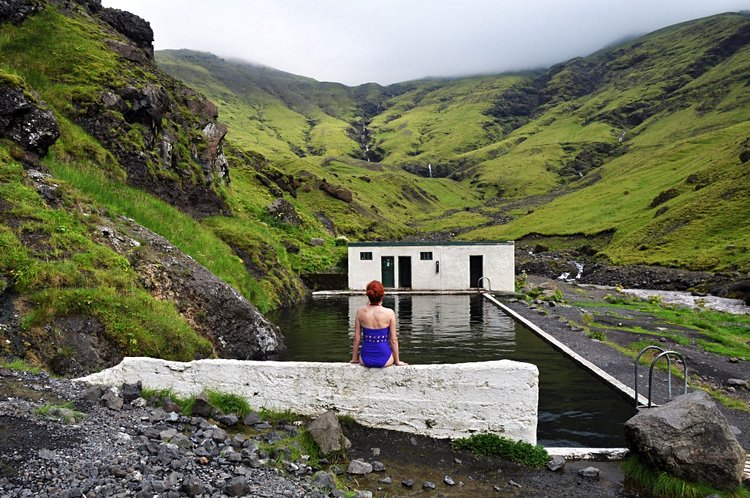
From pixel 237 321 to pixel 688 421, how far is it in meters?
13.9

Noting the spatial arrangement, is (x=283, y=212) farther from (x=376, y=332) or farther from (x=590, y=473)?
(x=590, y=473)

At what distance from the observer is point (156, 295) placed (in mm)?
14492

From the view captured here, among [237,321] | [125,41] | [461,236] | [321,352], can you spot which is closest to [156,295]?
[237,321]

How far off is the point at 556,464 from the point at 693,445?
222cm

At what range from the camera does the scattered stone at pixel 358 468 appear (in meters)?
7.65

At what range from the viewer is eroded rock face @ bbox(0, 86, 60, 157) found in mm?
16109

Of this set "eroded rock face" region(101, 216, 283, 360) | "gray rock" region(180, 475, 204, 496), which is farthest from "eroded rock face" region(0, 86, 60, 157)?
"gray rock" region(180, 475, 204, 496)

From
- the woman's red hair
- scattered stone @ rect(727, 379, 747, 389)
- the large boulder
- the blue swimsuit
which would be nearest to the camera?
the large boulder

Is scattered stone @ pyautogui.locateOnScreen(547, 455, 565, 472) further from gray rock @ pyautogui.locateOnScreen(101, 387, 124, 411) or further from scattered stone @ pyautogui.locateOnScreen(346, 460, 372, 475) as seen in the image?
gray rock @ pyautogui.locateOnScreen(101, 387, 124, 411)

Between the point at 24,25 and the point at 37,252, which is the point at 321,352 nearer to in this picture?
the point at 37,252

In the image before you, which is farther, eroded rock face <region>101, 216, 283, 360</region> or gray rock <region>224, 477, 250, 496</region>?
eroded rock face <region>101, 216, 283, 360</region>

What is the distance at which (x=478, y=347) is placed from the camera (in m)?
19.1

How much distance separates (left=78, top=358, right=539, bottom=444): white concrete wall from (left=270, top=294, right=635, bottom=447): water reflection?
245 cm

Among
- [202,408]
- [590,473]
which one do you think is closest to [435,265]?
[590,473]
